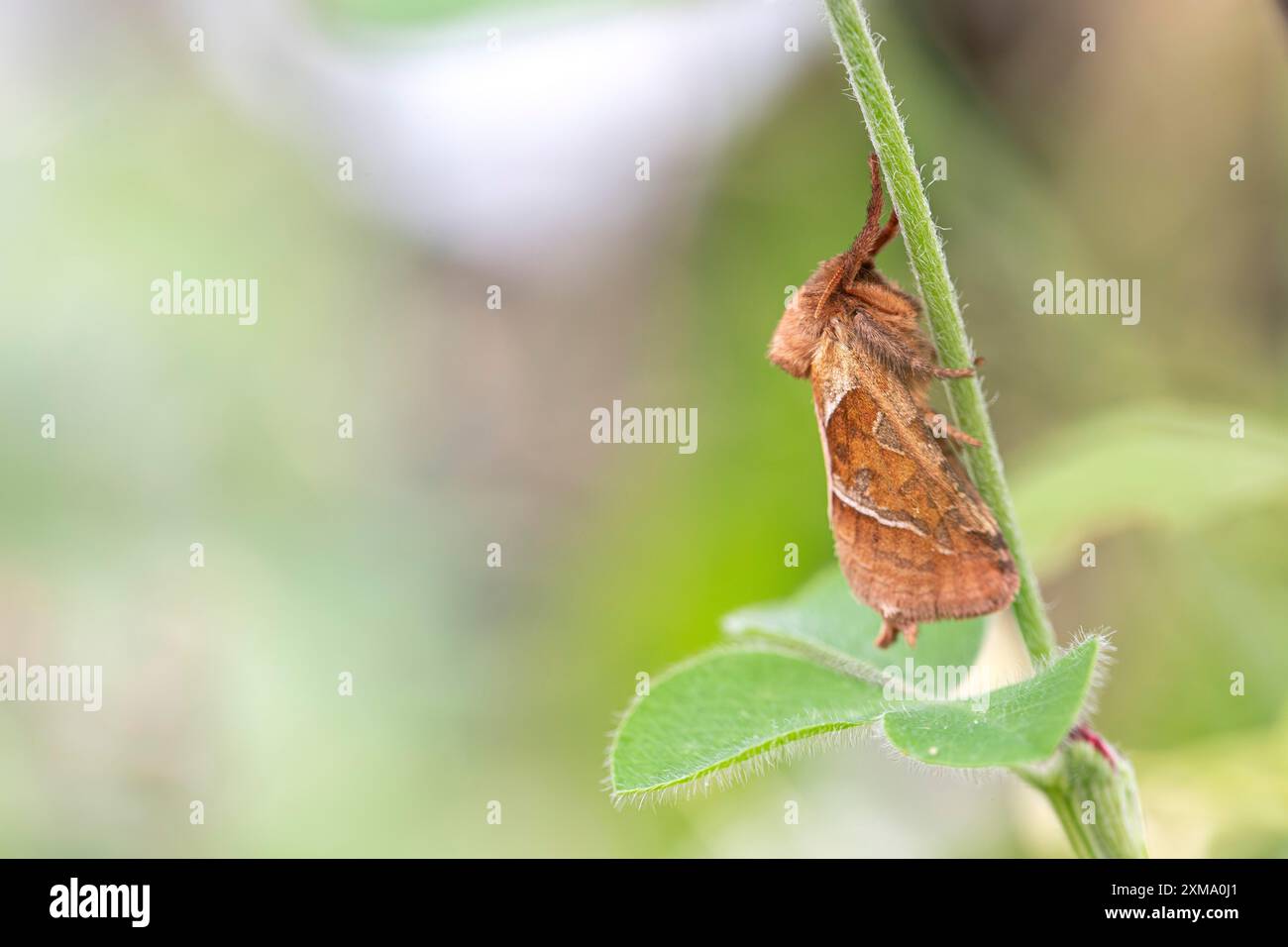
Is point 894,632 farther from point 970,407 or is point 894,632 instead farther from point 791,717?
point 970,407

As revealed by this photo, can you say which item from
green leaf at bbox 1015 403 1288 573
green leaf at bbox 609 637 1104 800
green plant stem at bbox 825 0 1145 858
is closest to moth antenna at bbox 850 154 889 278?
green plant stem at bbox 825 0 1145 858

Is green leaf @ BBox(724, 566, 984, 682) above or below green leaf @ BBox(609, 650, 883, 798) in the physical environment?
above

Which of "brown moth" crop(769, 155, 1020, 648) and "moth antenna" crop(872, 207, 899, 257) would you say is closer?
"brown moth" crop(769, 155, 1020, 648)

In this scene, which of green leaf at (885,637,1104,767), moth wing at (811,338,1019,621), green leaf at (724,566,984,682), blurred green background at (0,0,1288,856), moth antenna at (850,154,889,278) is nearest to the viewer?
green leaf at (885,637,1104,767)


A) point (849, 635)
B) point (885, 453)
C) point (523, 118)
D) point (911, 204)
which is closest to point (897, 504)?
point (885, 453)

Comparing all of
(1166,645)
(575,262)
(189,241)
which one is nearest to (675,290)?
(575,262)

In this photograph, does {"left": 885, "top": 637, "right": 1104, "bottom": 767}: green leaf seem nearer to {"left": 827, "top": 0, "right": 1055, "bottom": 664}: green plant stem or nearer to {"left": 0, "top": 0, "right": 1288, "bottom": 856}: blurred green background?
{"left": 827, "top": 0, "right": 1055, "bottom": 664}: green plant stem
